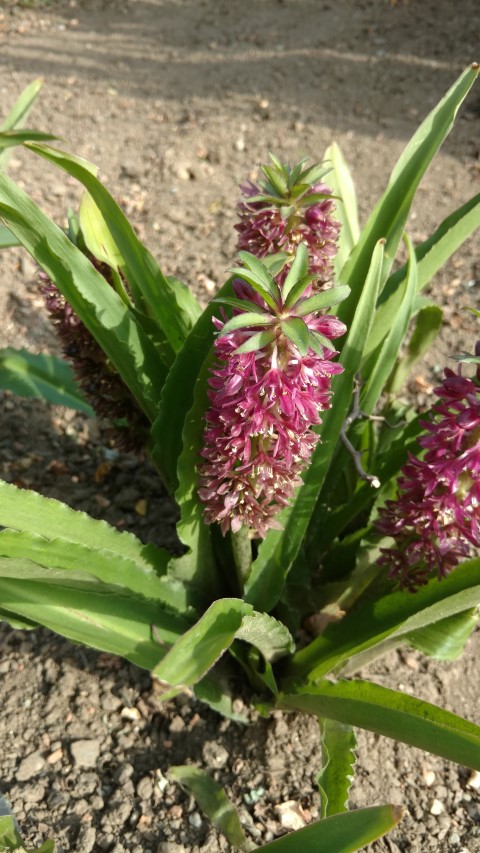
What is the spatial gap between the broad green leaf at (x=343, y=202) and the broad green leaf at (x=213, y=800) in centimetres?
117

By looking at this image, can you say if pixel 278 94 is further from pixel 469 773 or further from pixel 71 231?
pixel 469 773

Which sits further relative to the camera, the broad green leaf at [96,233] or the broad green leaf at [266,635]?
the broad green leaf at [96,233]

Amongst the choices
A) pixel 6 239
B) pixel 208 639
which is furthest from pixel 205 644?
pixel 6 239

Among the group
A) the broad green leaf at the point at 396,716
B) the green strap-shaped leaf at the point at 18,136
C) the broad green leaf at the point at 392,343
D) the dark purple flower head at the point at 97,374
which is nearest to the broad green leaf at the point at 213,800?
the broad green leaf at the point at 396,716

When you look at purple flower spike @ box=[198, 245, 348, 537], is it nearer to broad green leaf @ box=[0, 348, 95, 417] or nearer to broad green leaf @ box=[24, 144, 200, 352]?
broad green leaf @ box=[24, 144, 200, 352]

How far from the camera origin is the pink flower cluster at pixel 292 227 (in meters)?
1.22

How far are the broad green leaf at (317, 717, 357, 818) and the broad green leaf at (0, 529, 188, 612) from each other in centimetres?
39

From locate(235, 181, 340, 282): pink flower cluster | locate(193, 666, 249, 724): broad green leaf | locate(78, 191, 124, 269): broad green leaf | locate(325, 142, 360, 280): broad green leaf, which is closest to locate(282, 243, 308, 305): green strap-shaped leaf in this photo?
locate(235, 181, 340, 282): pink flower cluster

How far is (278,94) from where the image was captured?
3906 mm

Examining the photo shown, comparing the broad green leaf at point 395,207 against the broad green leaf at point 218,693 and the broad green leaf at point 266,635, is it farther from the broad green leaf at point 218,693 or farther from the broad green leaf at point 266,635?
the broad green leaf at point 218,693

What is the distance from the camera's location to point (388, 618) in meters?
1.44

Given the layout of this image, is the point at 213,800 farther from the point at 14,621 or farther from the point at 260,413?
the point at 260,413

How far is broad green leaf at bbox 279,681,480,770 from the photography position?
106 cm

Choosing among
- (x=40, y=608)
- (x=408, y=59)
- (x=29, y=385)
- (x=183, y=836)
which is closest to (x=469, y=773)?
(x=183, y=836)
